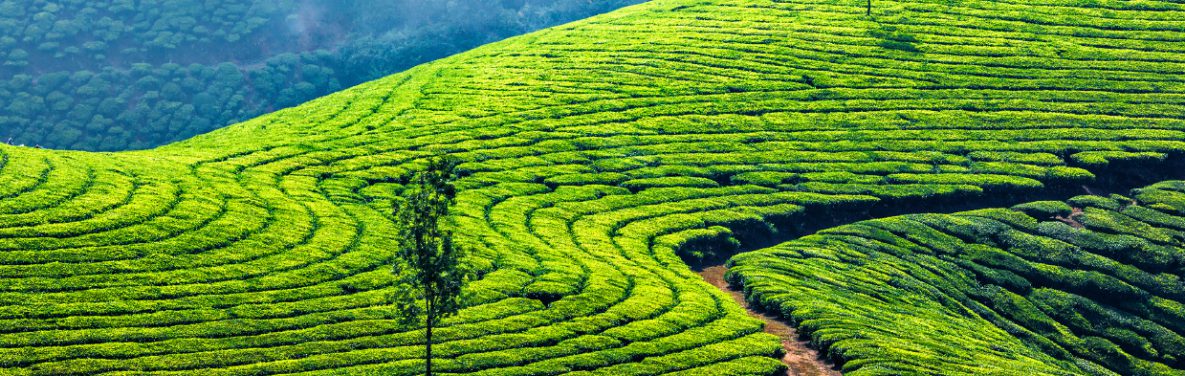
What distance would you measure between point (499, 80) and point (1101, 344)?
49.8m

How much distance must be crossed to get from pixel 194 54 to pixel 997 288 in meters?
90.0

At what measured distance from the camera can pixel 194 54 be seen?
116m

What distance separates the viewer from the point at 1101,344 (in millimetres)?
51594

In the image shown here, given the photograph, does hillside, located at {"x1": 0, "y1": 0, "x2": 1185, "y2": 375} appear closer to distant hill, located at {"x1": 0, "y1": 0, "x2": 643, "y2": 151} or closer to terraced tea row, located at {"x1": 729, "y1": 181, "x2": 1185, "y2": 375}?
terraced tea row, located at {"x1": 729, "y1": 181, "x2": 1185, "y2": 375}

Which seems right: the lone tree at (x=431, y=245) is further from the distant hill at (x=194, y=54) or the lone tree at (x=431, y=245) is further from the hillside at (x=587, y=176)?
the distant hill at (x=194, y=54)

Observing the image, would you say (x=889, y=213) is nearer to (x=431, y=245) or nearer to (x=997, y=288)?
(x=997, y=288)

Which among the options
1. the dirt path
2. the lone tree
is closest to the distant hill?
the dirt path

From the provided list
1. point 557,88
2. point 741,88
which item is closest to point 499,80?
point 557,88

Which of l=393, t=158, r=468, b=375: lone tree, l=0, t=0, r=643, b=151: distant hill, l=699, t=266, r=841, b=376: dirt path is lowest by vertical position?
l=699, t=266, r=841, b=376: dirt path

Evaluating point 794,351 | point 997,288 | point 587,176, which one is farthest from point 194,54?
point 997,288

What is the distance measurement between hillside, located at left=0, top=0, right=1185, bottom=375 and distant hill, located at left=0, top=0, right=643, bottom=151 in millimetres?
25948

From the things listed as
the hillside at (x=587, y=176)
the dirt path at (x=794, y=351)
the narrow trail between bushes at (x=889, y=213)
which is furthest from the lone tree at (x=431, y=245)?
the narrow trail between bushes at (x=889, y=213)

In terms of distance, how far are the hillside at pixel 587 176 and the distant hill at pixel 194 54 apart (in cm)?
2595

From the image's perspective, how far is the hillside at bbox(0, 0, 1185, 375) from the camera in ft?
139
